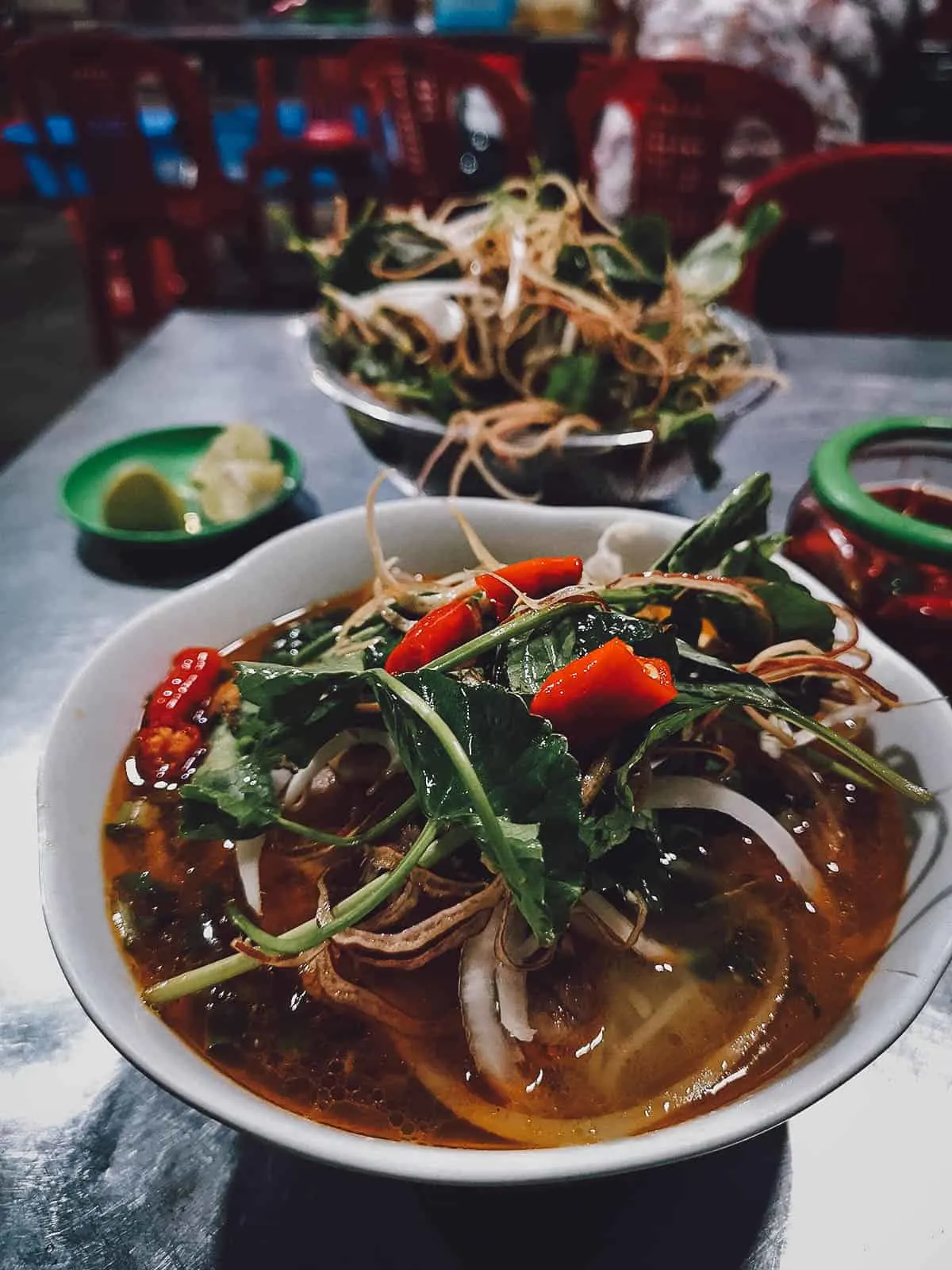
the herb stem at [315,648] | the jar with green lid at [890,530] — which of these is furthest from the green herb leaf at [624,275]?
the herb stem at [315,648]

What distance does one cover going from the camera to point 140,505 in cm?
164

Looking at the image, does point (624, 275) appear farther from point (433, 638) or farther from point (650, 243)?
point (433, 638)

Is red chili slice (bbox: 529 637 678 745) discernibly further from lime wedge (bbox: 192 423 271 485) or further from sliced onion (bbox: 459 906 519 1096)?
lime wedge (bbox: 192 423 271 485)

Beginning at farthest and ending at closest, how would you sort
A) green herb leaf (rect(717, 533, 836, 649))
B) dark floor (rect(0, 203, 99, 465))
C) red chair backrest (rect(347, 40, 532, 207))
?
dark floor (rect(0, 203, 99, 465)) < red chair backrest (rect(347, 40, 532, 207)) < green herb leaf (rect(717, 533, 836, 649))

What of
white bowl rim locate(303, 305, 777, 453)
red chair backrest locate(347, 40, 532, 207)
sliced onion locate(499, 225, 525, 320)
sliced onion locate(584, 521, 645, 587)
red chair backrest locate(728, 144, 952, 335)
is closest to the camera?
sliced onion locate(584, 521, 645, 587)

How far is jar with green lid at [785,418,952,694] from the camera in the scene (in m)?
1.06

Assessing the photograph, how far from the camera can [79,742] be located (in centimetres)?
94

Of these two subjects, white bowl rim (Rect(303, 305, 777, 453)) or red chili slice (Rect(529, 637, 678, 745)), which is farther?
white bowl rim (Rect(303, 305, 777, 453))

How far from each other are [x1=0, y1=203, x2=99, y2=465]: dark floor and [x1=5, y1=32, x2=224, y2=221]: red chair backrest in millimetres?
936

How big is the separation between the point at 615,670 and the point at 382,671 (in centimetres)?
20

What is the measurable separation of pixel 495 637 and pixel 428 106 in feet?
12.2

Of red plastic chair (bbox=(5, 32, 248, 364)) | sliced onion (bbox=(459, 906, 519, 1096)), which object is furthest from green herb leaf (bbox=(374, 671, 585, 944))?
red plastic chair (bbox=(5, 32, 248, 364))

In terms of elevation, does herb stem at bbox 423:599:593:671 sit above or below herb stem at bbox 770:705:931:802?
above

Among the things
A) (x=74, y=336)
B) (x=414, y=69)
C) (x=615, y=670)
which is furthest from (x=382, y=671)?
(x=74, y=336)
